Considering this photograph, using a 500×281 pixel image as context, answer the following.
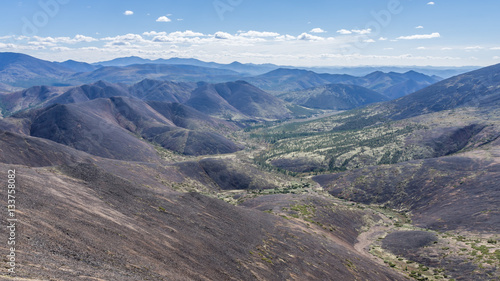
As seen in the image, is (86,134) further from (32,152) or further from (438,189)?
(438,189)

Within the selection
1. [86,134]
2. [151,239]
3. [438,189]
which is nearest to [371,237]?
[438,189]

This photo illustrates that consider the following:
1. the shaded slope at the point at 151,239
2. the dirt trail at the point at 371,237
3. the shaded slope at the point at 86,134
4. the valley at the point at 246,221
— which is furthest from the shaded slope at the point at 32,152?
the dirt trail at the point at 371,237

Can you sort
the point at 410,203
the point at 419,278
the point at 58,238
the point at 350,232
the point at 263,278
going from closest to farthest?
the point at 58,238 → the point at 263,278 → the point at 419,278 → the point at 350,232 → the point at 410,203

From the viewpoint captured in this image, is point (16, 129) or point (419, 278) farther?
point (16, 129)

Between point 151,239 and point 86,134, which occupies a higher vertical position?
point 86,134

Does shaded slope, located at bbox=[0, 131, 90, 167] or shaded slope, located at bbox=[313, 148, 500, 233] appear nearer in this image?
shaded slope, located at bbox=[313, 148, 500, 233]

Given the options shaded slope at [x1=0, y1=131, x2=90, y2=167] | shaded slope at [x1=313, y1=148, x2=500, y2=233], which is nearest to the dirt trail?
shaded slope at [x1=313, y1=148, x2=500, y2=233]

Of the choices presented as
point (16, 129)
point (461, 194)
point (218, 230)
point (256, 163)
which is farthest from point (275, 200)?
point (16, 129)

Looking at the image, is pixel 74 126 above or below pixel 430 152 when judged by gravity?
above

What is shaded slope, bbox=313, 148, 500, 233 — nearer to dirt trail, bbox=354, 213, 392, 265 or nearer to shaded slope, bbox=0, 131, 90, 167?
dirt trail, bbox=354, 213, 392, 265

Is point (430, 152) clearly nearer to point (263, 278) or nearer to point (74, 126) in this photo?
point (263, 278)

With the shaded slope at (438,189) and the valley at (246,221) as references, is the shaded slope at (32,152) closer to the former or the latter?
the valley at (246,221)
